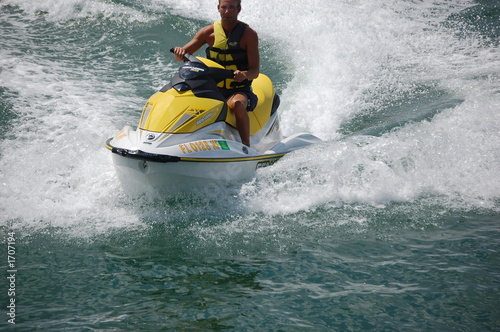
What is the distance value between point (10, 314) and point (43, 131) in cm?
358

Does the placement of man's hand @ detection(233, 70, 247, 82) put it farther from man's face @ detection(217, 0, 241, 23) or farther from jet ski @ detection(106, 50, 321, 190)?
man's face @ detection(217, 0, 241, 23)

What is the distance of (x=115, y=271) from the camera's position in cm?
397

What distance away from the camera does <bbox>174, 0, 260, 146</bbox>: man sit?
525 centimetres

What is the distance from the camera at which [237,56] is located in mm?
5418

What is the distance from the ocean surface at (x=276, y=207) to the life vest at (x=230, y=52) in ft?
3.08

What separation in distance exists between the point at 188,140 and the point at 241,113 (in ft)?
2.53

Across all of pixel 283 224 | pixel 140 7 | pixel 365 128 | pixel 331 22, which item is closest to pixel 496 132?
pixel 365 128

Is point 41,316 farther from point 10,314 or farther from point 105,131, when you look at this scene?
point 105,131

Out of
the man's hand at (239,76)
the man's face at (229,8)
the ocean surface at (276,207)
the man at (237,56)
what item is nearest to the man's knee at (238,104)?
the man at (237,56)

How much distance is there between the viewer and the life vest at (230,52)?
534 centimetres

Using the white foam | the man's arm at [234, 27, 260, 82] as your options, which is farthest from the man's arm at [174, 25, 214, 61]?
the white foam

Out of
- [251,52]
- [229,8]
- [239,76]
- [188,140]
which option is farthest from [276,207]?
[229,8]

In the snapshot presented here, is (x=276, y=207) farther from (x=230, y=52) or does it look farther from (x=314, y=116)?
(x=314, y=116)

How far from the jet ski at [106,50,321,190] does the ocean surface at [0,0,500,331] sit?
0.64 ft
